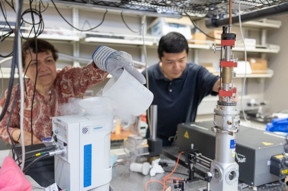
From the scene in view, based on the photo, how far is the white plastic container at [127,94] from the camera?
2.21 feet

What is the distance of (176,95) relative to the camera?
1568 mm

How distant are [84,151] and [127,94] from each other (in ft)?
0.66

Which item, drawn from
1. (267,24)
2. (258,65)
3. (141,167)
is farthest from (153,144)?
(267,24)

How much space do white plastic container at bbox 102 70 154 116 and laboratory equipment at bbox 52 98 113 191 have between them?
60 millimetres

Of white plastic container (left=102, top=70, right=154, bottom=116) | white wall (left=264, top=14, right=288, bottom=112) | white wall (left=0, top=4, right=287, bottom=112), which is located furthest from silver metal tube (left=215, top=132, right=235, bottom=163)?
white wall (left=264, top=14, right=288, bottom=112)

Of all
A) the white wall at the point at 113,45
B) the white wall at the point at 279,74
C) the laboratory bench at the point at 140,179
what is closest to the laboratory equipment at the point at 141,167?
the laboratory bench at the point at 140,179

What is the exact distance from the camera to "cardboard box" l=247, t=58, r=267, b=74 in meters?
2.71

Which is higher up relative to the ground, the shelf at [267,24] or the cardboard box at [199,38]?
the shelf at [267,24]

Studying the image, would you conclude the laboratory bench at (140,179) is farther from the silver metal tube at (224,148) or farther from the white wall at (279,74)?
the white wall at (279,74)

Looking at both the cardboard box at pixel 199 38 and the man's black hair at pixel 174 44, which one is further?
the cardboard box at pixel 199 38

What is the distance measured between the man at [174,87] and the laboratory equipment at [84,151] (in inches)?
30.4

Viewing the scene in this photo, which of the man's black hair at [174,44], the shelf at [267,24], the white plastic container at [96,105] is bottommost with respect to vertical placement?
the white plastic container at [96,105]

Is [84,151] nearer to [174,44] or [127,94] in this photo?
[127,94]

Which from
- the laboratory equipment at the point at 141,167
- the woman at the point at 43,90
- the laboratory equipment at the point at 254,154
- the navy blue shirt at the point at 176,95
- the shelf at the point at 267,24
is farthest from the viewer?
the shelf at the point at 267,24
